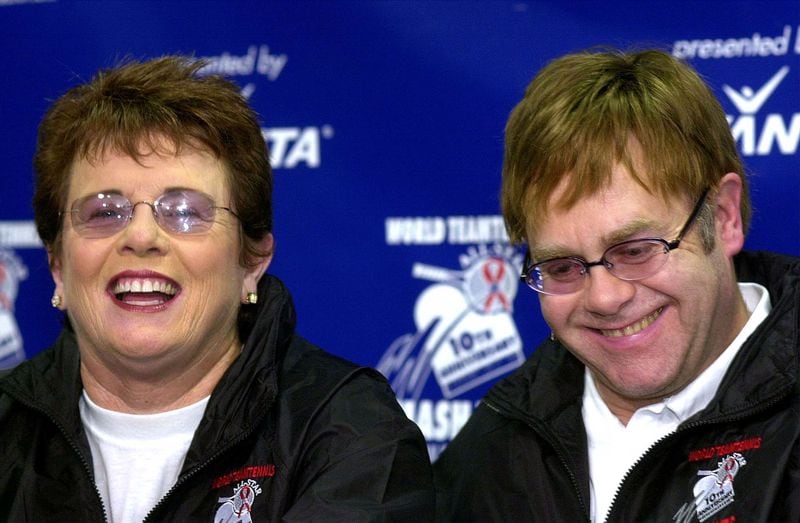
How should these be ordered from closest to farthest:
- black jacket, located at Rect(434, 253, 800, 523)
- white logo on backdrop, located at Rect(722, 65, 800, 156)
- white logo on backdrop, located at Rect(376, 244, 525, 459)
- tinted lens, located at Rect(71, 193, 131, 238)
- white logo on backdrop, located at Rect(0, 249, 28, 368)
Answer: black jacket, located at Rect(434, 253, 800, 523) → tinted lens, located at Rect(71, 193, 131, 238) → white logo on backdrop, located at Rect(722, 65, 800, 156) → white logo on backdrop, located at Rect(376, 244, 525, 459) → white logo on backdrop, located at Rect(0, 249, 28, 368)

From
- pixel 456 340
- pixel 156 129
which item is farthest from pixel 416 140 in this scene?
pixel 156 129

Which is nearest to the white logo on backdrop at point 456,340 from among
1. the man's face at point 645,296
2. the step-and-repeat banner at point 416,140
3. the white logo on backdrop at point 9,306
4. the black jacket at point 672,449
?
the step-and-repeat banner at point 416,140

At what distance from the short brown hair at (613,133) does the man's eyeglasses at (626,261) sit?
3.4 inches

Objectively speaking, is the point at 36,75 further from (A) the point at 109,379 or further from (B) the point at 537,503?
(B) the point at 537,503

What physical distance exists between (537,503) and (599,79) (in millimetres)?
816

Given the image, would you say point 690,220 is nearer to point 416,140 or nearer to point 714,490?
point 714,490

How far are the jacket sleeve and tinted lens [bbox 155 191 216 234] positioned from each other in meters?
0.43

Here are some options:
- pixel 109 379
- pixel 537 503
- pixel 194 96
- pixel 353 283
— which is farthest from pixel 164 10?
pixel 537 503

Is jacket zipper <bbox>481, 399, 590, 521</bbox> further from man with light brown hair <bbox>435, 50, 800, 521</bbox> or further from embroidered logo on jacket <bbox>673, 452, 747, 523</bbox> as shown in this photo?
embroidered logo on jacket <bbox>673, 452, 747, 523</bbox>

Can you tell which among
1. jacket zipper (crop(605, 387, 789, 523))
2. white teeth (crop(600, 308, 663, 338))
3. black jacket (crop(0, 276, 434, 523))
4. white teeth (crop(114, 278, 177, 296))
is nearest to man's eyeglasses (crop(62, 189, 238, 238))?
white teeth (crop(114, 278, 177, 296))

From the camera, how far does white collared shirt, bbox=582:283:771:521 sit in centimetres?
227

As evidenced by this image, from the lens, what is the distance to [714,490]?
2.14 meters

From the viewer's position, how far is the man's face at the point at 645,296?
84.4 inches

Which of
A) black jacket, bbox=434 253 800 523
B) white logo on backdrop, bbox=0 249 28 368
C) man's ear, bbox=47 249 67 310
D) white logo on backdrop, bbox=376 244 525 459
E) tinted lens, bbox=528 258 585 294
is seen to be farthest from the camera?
white logo on backdrop, bbox=0 249 28 368
